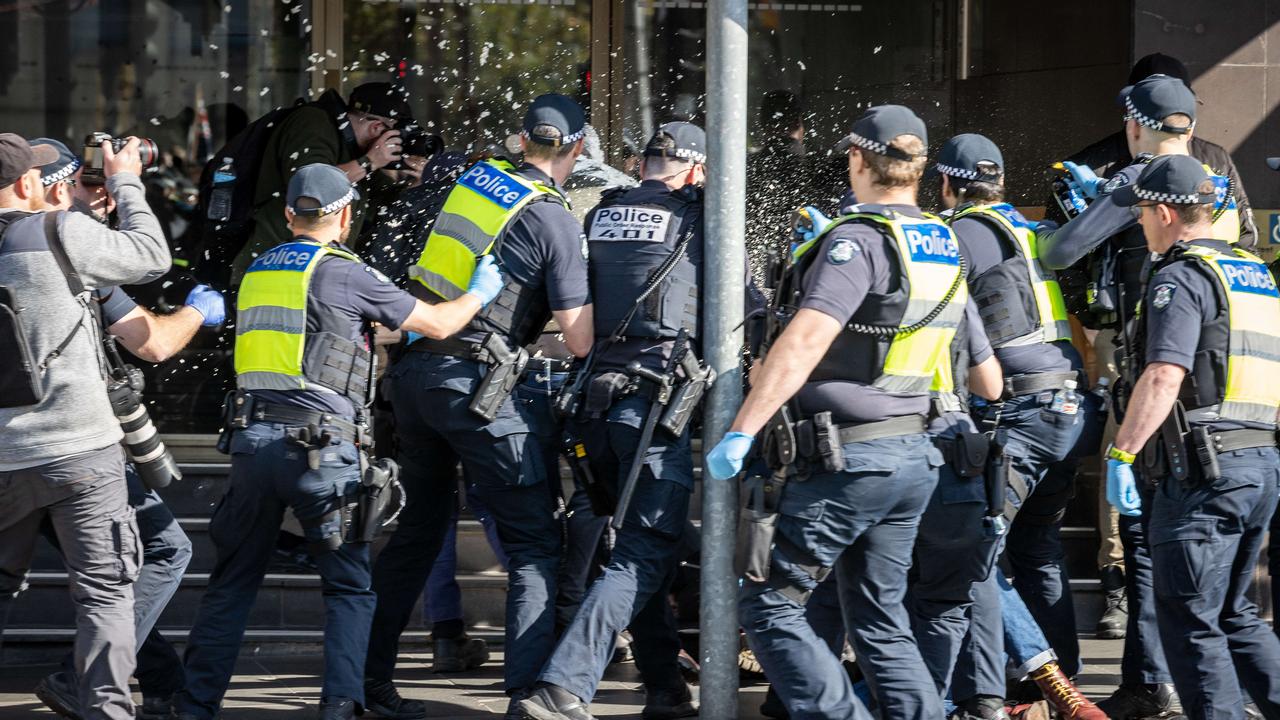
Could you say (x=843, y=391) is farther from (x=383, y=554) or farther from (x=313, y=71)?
(x=313, y=71)

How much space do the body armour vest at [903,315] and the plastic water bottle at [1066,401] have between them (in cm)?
102

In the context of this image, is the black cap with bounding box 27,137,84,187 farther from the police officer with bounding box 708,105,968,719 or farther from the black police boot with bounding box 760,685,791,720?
the black police boot with bounding box 760,685,791,720

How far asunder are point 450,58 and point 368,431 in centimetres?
377

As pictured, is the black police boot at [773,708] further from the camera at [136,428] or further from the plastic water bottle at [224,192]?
the plastic water bottle at [224,192]

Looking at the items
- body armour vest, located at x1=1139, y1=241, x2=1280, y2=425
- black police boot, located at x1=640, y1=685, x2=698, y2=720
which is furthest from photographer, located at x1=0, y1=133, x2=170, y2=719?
body armour vest, located at x1=1139, y1=241, x2=1280, y2=425

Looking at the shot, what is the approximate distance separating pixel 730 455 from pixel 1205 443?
1.45 meters

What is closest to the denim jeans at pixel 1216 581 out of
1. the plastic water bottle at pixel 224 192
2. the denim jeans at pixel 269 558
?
the denim jeans at pixel 269 558

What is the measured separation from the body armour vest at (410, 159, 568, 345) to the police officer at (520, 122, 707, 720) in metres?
0.25

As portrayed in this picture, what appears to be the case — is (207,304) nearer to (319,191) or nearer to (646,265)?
(319,191)

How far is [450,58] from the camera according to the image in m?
8.45

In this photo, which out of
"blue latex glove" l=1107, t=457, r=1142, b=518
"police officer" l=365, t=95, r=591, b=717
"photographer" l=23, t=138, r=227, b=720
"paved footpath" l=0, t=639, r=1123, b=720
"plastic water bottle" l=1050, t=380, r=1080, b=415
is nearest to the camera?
"blue latex glove" l=1107, t=457, r=1142, b=518

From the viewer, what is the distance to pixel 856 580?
440 cm

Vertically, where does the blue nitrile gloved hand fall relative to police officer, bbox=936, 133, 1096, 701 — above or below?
above

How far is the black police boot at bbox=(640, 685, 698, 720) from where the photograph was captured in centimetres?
552
